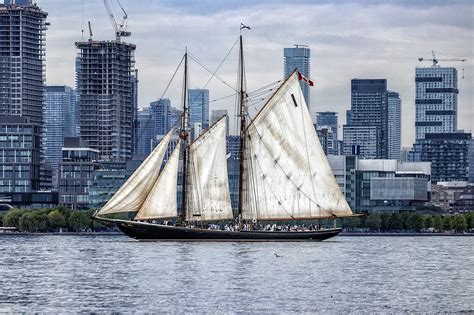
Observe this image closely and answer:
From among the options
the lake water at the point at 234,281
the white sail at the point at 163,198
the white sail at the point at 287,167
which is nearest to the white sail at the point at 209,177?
the white sail at the point at 163,198

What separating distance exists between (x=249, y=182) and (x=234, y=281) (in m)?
73.6

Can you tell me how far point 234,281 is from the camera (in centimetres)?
11769

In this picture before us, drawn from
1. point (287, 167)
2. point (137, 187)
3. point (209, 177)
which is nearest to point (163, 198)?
point (137, 187)

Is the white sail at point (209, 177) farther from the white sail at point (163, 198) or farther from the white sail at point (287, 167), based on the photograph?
the white sail at point (287, 167)

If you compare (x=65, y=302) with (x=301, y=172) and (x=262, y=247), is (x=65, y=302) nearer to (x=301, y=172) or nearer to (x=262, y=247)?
(x=262, y=247)

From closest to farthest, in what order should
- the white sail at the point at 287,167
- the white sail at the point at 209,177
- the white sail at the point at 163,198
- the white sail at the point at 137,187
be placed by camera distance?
the white sail at the point at 137,187
the white sail at the point at 163,198
the white sail at the point at 287,167
the white sail at the point at 209,177

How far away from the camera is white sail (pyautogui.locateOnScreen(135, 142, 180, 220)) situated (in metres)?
185

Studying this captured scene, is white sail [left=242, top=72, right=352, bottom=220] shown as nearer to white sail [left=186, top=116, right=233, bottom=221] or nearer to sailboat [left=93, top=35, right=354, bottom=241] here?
sailboat [left=93, top=35, right=354, bottom=241]

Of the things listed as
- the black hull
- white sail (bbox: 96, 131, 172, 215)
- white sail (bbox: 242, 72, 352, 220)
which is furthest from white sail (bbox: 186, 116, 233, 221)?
white sail (bbox: 96, 131, 172, 215)

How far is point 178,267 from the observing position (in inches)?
5256

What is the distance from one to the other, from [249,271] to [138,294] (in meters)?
24.9

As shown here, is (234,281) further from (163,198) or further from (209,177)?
(209,177)

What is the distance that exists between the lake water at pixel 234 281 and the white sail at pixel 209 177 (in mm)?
14422

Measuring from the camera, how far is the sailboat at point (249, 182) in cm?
18525
